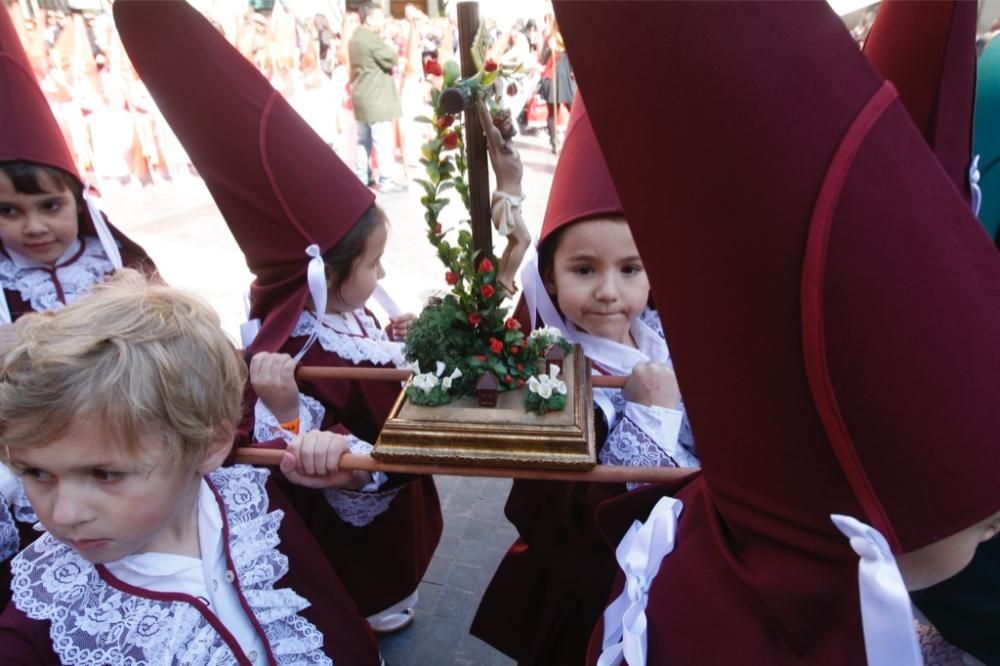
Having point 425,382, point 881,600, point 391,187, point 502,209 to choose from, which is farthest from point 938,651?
point 391,187

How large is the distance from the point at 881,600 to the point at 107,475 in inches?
45.3

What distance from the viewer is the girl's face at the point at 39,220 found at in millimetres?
2174

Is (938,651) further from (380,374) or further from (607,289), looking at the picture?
(380,374)

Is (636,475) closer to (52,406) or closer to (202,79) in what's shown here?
(52,406)

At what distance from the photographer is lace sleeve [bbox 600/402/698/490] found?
4.82ft

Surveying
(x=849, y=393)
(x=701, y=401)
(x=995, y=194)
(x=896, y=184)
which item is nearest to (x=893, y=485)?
(x=849, y=393)

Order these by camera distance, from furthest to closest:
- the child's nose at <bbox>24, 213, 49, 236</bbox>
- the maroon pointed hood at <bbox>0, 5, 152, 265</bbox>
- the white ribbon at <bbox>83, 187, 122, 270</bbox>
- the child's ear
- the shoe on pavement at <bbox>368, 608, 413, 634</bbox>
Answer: the shoe on pavement at <bbox>368, 608, 413, 634</bbox> < the white ribbon at <bbox>83, 187, 122, 270</bbox> < the child's nose at <bbox>24, 213, 49, 236</bbox> < the maroon pointed hood at <bbox>0, 5, 152, 265</bbox> < the child's ear

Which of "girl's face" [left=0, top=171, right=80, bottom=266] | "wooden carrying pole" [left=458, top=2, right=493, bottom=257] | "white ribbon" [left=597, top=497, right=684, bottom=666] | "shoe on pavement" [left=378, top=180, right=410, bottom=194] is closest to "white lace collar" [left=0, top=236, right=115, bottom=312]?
"girl's face" [left=0, top=171, right=80, bottom=266]

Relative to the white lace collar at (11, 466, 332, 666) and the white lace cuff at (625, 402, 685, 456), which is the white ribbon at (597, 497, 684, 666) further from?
the white lace collar at (11, 466, 332, 666)

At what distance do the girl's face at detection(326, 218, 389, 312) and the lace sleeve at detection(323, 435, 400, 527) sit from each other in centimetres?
59

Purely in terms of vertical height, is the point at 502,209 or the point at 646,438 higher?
the point at 502,209

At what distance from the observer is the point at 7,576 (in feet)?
4.50

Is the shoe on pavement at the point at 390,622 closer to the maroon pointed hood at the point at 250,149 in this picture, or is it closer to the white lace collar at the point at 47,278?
the maroon pointed hood at the point at 250,149

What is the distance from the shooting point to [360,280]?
2057 mm
